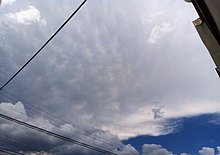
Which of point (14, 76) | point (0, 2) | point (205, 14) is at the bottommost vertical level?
point (205, 14)

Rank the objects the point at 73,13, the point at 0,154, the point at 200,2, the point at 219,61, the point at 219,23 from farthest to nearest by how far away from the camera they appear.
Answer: the point at 0,154 → the point at 73,13 → the point at 219,61 → the point at 200,2 → the point at 219,23

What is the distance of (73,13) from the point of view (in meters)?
7.45

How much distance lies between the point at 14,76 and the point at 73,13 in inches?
253

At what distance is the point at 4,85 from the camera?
14188 millimetres

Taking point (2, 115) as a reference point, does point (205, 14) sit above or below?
below

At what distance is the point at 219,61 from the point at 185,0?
199 centimetres

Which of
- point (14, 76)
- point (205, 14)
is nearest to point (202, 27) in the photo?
point (205, 14)

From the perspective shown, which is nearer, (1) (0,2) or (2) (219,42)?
(2) (219,42)

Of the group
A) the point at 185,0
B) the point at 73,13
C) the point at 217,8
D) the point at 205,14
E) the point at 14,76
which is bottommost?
the point at 217,8

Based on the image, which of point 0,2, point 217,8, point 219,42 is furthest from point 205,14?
point 0,2

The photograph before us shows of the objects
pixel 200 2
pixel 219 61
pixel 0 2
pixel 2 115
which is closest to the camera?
pixel 200 2

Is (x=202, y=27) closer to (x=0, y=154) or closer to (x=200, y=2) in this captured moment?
(x=200, y=2)

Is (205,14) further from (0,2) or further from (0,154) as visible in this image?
(0,154)

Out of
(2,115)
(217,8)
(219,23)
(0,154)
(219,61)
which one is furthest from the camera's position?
(0,154)
